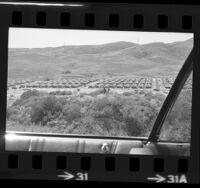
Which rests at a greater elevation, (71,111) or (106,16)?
(106,16)

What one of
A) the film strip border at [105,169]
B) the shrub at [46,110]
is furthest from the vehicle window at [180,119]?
the shrub at [46,110]

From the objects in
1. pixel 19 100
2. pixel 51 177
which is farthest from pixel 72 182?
pixel 19 100

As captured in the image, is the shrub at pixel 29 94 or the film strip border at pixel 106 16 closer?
the film strip border at pixel 106 16

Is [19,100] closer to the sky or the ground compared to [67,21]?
closer to the ground

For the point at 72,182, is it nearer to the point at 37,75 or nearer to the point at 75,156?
the point at 75,156

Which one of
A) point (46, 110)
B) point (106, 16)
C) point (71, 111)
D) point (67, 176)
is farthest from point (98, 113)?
point (106, 16)

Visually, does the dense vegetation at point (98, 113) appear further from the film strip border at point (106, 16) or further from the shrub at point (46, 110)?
the film strip border at point (106, 16)

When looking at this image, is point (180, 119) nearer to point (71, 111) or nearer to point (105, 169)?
point (105, 169)

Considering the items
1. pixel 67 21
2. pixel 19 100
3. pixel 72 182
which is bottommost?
pixel 72 182
